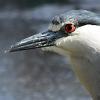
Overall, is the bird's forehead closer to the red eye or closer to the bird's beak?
the red eye

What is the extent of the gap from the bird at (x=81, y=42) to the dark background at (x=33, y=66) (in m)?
1.15

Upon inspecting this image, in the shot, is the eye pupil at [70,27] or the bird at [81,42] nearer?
the bird at [81,42]

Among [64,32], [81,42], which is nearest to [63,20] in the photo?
[64,32]

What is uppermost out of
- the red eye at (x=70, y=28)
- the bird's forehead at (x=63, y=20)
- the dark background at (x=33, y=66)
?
the bird's forehead at (x=63, y=20)

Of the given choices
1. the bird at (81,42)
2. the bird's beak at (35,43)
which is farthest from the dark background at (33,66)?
the bird at (81,42)

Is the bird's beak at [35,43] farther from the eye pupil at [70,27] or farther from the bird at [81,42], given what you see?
the eye pupil at [70,27]

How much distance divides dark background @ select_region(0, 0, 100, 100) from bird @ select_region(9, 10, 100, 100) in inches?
45.3

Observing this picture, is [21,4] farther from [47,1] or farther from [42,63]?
[42,63]

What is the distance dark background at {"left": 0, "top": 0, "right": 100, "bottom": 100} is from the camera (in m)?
6.91

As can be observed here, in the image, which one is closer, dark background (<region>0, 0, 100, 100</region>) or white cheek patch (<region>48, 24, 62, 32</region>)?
white cheek patch (<region>48, 24, 62, 32</region>)

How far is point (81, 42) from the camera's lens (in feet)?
12.8

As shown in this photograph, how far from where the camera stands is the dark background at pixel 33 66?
22.7 feet

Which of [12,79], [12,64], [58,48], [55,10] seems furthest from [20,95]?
[55,10]

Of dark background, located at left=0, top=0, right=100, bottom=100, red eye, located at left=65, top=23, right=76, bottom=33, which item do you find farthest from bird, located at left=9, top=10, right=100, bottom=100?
dark background, located at left=0, top=0, right=100, bottom=100
